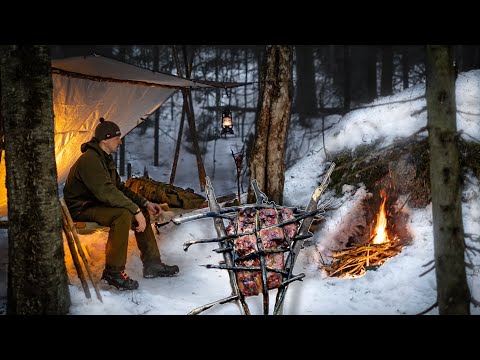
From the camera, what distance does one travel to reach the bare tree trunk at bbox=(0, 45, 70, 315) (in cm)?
385

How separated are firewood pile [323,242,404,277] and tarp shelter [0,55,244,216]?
368 cm

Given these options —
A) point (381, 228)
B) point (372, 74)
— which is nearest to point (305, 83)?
point (372, 74)

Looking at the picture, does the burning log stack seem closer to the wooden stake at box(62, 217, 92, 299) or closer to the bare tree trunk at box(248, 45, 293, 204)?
the wooden stake at box(62, 217, 92, 299)

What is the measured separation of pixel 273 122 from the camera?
6504mm

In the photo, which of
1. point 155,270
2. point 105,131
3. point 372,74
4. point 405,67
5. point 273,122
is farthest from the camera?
point 405,67

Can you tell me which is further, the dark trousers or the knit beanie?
the knit beanie

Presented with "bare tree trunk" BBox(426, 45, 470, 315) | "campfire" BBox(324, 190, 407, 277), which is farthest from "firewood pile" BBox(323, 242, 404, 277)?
"bare tree trunk" BBox(426, 45, 470, 315)

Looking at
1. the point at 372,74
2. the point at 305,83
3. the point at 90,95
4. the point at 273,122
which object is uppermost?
the point at 372,74

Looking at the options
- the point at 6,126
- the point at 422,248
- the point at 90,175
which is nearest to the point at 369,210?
the point at 422,248

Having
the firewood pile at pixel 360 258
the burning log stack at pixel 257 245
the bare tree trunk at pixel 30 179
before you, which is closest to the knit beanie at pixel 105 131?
the bare tree trunk at pixel 30 179

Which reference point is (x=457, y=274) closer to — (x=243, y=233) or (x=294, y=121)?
(x=243, y=233)

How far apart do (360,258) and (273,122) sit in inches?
86.6

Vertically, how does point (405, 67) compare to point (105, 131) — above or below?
above

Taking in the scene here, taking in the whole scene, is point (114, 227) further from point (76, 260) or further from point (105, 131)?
point (105, 131)
